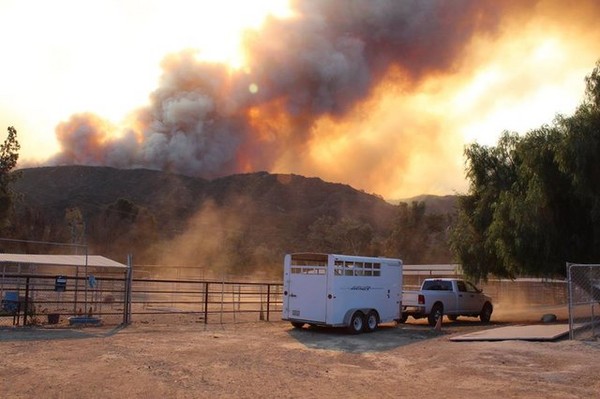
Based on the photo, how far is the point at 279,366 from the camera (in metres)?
10.7

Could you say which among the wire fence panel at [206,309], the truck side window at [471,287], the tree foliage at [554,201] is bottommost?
the wire fence panel at [206,309]

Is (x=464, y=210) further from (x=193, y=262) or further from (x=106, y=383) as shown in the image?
(x=193, y=262)

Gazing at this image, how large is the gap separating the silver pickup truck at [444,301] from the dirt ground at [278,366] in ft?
14.0

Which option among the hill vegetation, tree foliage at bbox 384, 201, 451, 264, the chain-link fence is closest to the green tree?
the hill vegetation

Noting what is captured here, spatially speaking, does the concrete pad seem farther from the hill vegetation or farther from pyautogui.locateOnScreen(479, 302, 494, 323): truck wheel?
the hill vegetation

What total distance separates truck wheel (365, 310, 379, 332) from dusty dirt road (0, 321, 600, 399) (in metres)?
1.38

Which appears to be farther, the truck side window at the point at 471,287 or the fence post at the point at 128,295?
the truck side window at the point at 471,287

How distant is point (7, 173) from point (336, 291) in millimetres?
26696

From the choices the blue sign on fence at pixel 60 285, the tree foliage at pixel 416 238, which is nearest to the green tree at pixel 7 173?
the blue sign on fence at pixel 60 285

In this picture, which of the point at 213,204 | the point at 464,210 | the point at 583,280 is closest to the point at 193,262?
the point at 213,204

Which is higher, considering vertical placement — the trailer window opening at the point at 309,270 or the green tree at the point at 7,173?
the green tree at the point at 7,173

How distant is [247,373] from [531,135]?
15.7 metres

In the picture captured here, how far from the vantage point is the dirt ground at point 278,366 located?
840cm

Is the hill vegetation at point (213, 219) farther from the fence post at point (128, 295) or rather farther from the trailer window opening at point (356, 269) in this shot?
the trailer window opening at point (356, 269)
